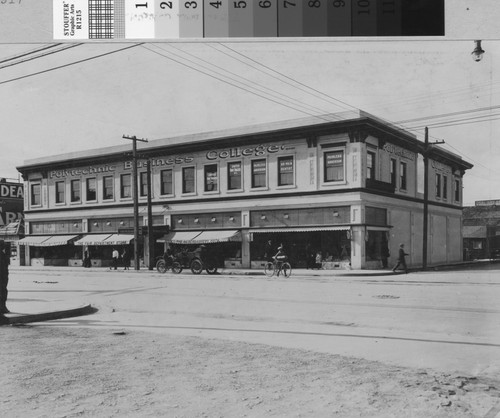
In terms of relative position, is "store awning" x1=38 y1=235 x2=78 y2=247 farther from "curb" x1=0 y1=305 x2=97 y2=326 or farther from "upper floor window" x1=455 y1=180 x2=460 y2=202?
"upper floor window" x1=455 y1=180 x2=460 y2=202

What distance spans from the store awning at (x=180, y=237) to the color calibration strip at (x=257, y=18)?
65.9ft

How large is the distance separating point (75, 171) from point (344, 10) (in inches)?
1104

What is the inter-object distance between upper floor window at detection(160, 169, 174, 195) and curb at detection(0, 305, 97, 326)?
19584 millimetres

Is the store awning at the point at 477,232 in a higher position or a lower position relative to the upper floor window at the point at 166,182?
lower

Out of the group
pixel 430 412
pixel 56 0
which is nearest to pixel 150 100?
pixel 56 0

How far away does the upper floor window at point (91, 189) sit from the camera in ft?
107

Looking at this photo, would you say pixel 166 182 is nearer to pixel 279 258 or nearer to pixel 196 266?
pixel 196 266

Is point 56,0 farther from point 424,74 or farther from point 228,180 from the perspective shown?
point 228,180

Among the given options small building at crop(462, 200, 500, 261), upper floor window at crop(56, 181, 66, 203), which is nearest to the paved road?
upper floor window at crop(56, 181, 66, 203)

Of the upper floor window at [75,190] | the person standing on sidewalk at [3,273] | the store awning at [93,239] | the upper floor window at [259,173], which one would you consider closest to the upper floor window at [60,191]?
the upper floor window at [75,190]

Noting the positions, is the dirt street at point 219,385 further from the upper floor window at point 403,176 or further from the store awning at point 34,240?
the store awning at point 34,240

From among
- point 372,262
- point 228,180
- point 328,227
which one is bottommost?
point 372,262

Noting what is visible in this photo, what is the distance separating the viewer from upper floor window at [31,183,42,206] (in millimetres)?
34844

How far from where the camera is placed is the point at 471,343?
6809 millimetres
